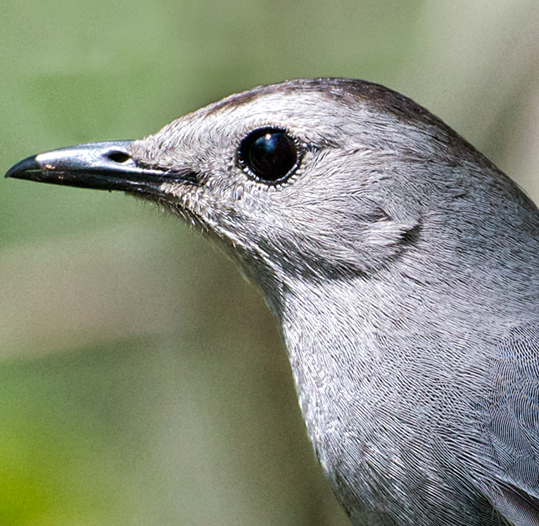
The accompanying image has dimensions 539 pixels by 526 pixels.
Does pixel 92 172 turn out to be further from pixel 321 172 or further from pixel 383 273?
pixel 383 273

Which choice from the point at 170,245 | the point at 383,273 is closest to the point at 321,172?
the point at 383,273

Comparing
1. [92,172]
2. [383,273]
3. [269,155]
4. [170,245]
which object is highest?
[269,155]

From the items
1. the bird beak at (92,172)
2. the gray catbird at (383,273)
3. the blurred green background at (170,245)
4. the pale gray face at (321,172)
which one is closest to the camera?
the gray catbird at (383,273)

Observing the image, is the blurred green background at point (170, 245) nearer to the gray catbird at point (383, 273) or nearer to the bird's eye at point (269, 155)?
the gray catbird at point (383, 273)

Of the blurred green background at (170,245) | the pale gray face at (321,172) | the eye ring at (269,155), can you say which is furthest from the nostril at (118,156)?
the blurred green background at (170,245)

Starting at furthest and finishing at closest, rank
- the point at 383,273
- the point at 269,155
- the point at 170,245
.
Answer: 1. the point at 170,245
2. the point at 269,155
3. the point at 383,273

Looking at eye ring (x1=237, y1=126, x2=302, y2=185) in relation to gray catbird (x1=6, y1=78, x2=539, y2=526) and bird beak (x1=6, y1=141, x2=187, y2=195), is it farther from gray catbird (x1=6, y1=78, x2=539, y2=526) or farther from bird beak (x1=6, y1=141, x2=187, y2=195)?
bird beak (x1=6, y1=141, x2=187, y2=195)

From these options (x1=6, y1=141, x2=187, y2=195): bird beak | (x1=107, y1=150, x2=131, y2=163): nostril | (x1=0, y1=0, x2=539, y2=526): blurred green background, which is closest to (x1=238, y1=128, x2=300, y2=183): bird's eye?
(x1=6, y1=141, x2=187, y2=195): bird beak

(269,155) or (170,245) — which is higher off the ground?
(269,155)
